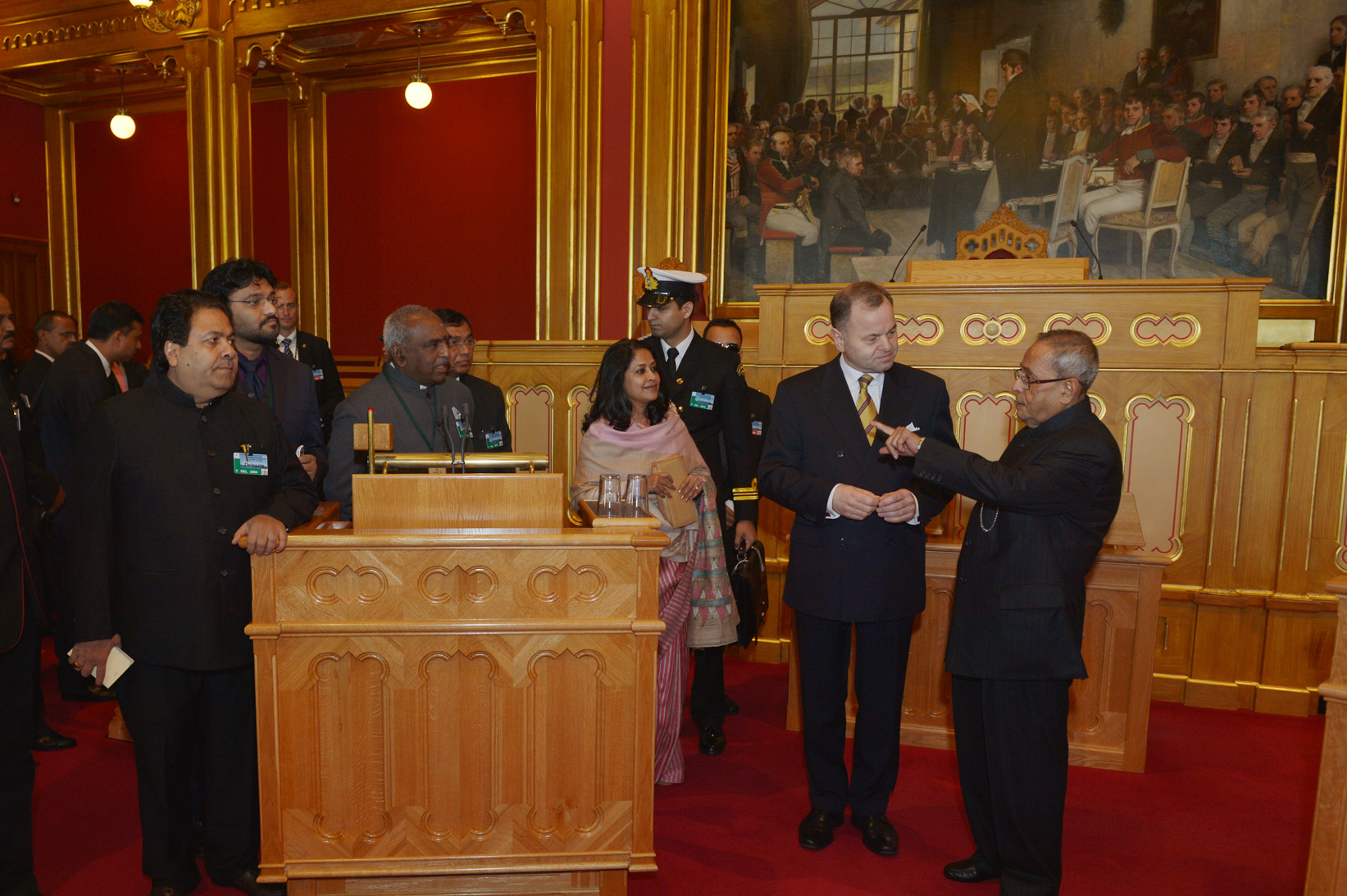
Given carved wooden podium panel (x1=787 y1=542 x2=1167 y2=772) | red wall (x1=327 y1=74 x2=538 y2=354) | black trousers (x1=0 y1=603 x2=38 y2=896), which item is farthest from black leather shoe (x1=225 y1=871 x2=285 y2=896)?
red wall (x1=327 y1=74 x2=538 y2=354)

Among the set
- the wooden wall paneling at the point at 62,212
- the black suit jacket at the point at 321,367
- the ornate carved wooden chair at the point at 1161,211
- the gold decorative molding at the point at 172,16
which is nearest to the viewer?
the black suit jacket at the point at 321,367

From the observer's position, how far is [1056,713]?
2.30m

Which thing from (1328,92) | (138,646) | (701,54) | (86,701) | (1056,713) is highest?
(701,54)

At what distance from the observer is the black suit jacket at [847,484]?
2.59m

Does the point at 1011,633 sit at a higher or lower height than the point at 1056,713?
higher

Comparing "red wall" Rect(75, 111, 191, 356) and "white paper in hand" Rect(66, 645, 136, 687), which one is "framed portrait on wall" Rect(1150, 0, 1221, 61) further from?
"red wall" Rect(75, 111, 191, 356)

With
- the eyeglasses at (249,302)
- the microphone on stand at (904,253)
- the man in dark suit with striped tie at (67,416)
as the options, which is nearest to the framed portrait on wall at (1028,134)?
the microphone on stand at (904,253)

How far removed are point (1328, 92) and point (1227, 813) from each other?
5.04 meters

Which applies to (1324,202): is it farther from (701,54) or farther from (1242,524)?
(701,54)

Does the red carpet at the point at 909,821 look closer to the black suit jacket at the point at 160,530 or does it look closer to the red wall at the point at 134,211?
the black suit jacket at the point at 160,530

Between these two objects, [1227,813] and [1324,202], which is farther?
[1324,202]

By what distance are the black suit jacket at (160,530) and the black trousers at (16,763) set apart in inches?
10.0

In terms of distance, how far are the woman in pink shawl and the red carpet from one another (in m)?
0.41

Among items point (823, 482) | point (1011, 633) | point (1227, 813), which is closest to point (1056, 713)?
point (1011, 633)
